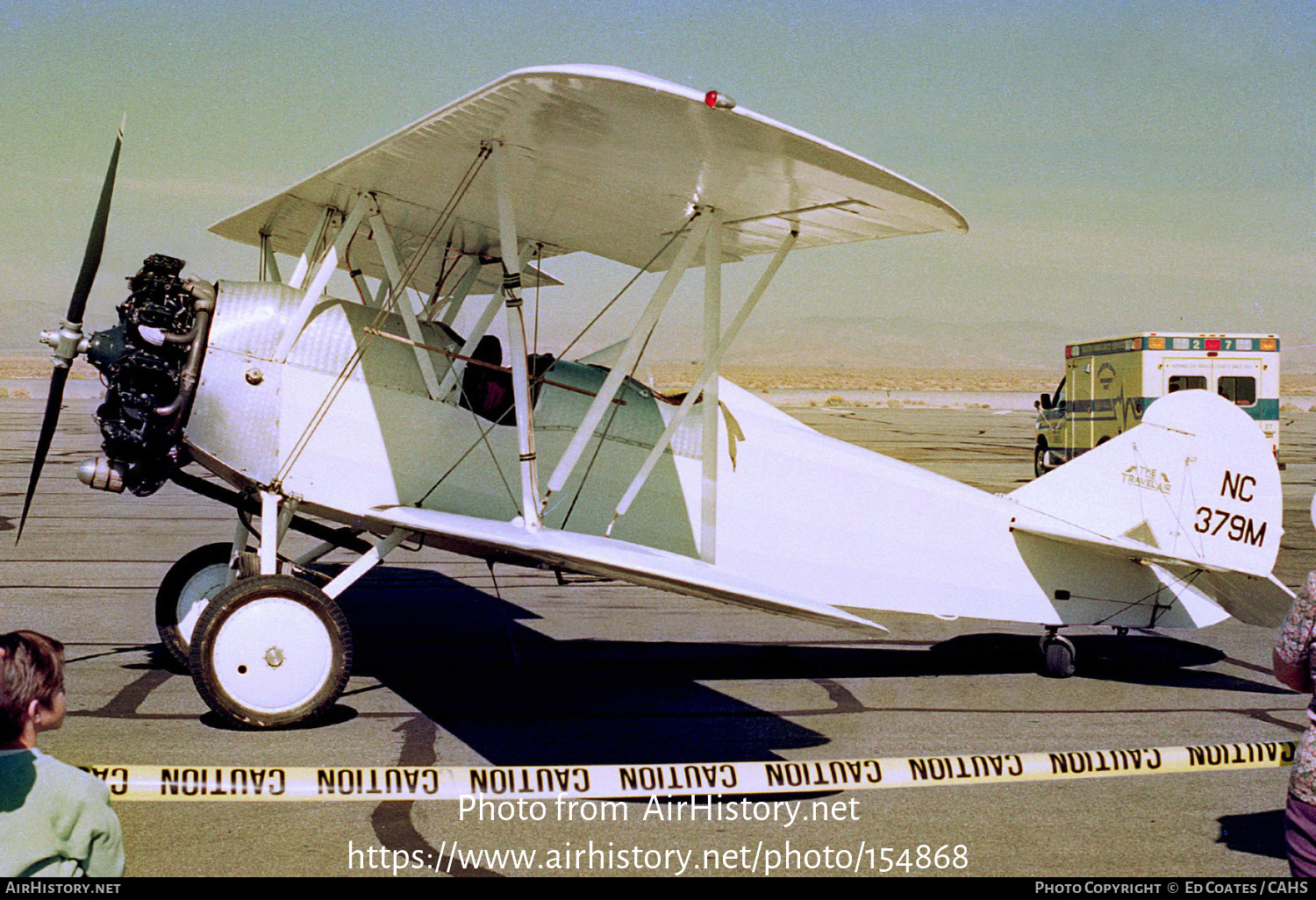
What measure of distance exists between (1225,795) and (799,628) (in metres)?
4.01

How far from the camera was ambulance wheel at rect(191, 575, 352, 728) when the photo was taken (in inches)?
226

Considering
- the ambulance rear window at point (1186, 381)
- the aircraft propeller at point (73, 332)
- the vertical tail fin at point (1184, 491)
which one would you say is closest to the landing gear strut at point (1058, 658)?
the vertical tail fin at point (1184, 491)

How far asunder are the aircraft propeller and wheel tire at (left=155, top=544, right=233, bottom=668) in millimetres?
1005

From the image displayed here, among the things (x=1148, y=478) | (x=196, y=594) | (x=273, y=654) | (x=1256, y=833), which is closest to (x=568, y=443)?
(x=273, y=654)

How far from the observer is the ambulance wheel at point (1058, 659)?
7.55 meters

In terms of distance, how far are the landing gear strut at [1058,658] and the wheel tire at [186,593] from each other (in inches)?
210

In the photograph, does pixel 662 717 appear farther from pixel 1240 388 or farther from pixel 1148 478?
pixel 1240 388

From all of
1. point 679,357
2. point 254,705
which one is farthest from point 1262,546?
point 679,357

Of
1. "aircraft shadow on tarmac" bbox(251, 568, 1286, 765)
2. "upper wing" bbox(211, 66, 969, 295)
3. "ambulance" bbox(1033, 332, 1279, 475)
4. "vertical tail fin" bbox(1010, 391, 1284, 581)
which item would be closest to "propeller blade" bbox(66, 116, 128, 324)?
"upper wing" bbox(211, 66, 969, 295)

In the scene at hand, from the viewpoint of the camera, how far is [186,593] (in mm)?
7258

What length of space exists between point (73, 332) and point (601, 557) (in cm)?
336

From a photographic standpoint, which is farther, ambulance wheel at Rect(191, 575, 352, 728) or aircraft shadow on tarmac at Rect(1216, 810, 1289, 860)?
ambulance wheel at Rect(191, 575, 352, 728)

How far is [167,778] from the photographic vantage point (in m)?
4.16

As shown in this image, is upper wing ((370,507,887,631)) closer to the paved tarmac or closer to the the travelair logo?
the paved tarmac
